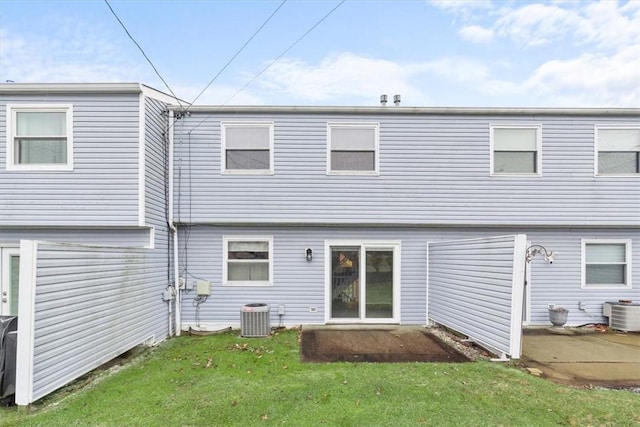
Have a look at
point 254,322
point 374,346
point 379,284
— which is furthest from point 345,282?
point 254,322

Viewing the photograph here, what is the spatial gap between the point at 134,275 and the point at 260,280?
272 cm

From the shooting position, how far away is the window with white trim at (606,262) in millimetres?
7941

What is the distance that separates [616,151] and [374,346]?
24.7 feet

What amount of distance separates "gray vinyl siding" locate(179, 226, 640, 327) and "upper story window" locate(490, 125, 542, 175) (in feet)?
4.96

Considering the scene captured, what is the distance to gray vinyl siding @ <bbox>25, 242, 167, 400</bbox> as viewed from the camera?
4.07 metres

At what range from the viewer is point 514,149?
25.8 feet

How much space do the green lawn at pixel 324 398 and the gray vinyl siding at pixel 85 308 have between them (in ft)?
1.35

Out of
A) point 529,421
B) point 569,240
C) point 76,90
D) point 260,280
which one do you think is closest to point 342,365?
point 529,421

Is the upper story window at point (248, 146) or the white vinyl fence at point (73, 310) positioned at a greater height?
the upper story window at point (248, 146)

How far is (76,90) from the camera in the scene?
6438mm

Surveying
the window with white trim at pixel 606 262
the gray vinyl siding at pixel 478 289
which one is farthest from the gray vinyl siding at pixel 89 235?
the window with white trim at pixel 606 262

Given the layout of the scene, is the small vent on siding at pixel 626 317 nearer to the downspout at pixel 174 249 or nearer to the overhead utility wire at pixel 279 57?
the overhead utility wire at pixel 279 57

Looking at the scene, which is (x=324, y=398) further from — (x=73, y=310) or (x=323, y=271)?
(x=323, y=271)

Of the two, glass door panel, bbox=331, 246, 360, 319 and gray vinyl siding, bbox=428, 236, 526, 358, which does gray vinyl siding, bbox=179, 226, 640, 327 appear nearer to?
glass door panel, bbox=331, 246, 360, 319
